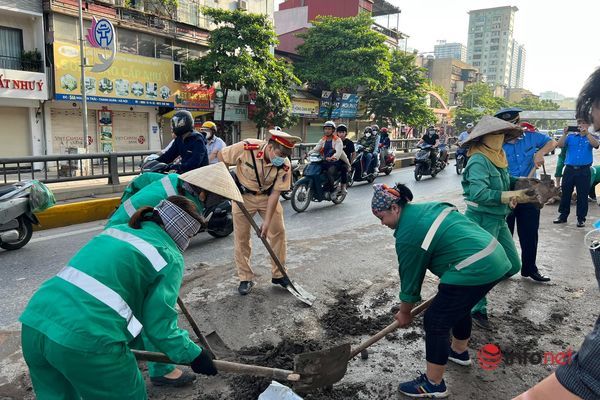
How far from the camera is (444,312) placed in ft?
8.53

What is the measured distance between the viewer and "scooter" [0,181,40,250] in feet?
17.3

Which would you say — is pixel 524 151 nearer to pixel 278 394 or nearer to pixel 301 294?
pixel 301 294

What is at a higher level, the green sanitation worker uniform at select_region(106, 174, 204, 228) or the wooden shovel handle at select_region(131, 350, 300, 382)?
the green sanitation worker uniform at select_region(106, 174, 204, 228)

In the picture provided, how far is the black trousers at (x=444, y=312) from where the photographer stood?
2.58 meters

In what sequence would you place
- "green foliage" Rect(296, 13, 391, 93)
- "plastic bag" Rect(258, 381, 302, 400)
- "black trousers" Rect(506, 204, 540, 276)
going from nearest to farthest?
"plastic bag" Rect(258, 381, 302, 400), "black trousers" Rect(506, 204, 540, 276), "green foliage" Rect(296, 13, 391, 93)

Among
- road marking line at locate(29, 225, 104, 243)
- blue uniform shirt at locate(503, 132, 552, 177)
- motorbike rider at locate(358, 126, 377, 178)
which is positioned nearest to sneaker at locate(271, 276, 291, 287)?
blue uniform shirt at locate(503, 132, 552, 177)

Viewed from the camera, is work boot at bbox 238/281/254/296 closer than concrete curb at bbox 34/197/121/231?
Yes

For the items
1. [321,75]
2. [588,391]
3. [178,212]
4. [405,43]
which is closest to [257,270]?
[178,212]

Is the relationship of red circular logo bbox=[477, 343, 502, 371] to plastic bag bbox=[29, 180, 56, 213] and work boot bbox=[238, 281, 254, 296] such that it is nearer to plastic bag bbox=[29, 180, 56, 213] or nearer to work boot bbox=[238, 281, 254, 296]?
work boot bbox=[238, 281, 254, 296]

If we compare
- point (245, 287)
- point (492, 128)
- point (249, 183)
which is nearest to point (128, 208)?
point (249, 183)

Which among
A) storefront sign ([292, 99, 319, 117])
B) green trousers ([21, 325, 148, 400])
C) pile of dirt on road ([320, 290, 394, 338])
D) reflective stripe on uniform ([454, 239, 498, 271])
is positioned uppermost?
storefront sign ([292, 99, 319, 117])

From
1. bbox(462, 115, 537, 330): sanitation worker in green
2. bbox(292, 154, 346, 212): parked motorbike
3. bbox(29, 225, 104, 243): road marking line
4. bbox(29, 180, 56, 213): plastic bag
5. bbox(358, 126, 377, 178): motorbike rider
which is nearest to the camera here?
bbox(462, 115, 537, 330): sanitation worker in green

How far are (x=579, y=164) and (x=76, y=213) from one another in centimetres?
808

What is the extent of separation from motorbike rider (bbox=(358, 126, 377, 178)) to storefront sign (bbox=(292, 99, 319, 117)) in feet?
40.8
